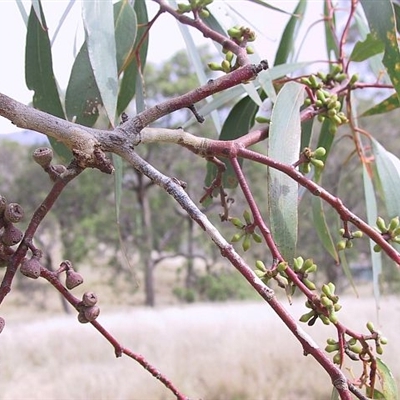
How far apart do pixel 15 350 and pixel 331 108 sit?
3.99m

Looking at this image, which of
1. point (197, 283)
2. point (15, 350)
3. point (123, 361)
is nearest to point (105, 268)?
point (197, 283)

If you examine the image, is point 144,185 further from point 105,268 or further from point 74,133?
point 74,133

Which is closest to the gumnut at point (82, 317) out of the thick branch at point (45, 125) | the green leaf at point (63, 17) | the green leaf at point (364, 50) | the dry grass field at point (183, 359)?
the thick branch at point (45, 125)

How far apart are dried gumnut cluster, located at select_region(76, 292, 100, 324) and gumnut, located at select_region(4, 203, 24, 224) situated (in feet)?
0.22

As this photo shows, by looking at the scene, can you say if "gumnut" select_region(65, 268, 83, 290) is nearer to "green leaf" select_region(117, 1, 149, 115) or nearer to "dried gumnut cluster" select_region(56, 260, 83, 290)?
"dried gumnut cluster" select_region(56, 260, 83, 290)

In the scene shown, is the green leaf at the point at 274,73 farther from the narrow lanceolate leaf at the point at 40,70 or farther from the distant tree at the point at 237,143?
the narrow lanceolate leaf at the point at 40,70

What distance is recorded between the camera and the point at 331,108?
0.57 meters

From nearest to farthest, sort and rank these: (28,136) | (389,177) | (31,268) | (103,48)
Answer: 1. (31,268)
2. (103,48)
3. (389,177)
4. (28,136)

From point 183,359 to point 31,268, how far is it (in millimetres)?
3485

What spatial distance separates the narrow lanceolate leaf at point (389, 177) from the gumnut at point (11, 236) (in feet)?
1.51

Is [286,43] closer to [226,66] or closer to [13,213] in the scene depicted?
[226,66]

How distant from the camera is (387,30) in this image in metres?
0.65

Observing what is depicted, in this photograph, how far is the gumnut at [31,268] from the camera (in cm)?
36

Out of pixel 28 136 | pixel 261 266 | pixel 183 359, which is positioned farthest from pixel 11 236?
pixel 28 136
